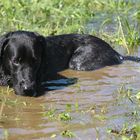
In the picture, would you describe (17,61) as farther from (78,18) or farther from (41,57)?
(78,18)

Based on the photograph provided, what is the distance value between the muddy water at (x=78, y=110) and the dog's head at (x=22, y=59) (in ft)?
0.54

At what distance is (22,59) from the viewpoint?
674 cm

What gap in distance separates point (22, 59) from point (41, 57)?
0.48m

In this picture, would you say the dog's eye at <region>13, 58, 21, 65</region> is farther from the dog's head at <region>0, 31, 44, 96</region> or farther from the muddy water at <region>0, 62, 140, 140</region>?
the muddy water at <region>0, 62, 140, 140</region>

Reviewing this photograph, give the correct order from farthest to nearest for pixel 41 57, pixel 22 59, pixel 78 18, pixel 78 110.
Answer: pixel 78 18 → pixel 41 57 → pixel 22 59 → pixel 78 110

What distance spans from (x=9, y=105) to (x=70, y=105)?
0.72m

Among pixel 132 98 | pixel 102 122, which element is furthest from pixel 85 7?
pixel 102 122

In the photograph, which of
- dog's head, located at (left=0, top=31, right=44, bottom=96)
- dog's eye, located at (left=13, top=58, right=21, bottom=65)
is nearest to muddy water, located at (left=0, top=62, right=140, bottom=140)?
dog's head, located at (left=0, top=31, right=44, bottom=96)

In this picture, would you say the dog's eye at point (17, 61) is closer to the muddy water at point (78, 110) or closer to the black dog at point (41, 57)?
the black dog at point (41, 57)

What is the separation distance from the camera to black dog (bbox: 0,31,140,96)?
263 inches

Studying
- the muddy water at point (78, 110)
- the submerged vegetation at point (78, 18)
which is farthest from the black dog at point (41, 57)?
the submerged vegetation at point (78, 18)

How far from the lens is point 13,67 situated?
6.79m

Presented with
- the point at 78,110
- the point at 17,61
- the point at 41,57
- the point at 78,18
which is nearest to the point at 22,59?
the point at 17,61

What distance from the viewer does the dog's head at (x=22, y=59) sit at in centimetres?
655
